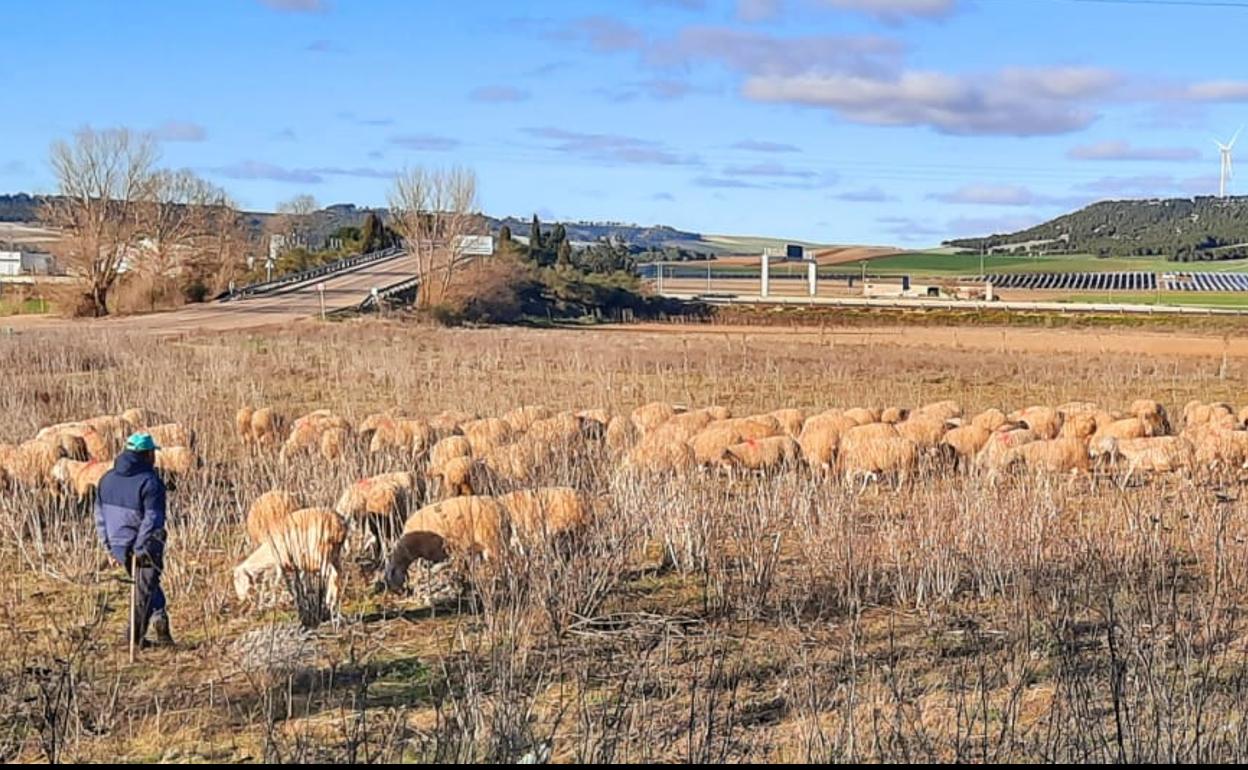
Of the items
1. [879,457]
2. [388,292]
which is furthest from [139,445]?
[388,292]

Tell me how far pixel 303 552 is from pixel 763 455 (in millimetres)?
8179

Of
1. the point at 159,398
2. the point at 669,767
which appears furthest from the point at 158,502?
the point at 159,398

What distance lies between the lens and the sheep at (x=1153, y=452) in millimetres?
18547

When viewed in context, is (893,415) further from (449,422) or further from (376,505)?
(376,505)

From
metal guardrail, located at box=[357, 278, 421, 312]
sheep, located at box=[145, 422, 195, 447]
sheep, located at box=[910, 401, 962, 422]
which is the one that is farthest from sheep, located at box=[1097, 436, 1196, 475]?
metal guardrail, located at box=[357, 278, 421, 312]

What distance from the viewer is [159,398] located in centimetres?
2361

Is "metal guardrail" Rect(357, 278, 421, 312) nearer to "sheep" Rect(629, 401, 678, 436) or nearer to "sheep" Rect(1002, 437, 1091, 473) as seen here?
"sheep" Rect(629, 401, 678, 436)

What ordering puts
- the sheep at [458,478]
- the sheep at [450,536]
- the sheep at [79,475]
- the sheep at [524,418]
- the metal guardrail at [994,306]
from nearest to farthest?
the sheep at [450,536] → the sheep at [458,478] → the sheep at [79,475] → the sheep at [524,418] → the metal guardrail at [994,306]

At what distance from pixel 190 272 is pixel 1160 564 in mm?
66461

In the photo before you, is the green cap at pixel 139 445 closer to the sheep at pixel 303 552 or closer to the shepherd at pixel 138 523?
the shepherd at pixel 138 523

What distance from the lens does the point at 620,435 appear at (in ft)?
68.3

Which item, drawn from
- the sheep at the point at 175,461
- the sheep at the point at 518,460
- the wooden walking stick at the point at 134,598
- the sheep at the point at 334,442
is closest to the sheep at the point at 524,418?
the sheep at the point at 334,442

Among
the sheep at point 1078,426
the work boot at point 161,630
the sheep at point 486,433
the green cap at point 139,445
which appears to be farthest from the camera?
the sheep at point 1078,426

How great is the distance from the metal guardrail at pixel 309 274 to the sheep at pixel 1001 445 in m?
54.3
